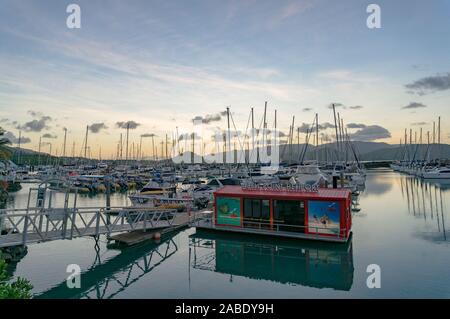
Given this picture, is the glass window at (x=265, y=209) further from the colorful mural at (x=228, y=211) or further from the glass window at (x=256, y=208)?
the colorful mural at (x=228, y=211)

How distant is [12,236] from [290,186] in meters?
20.3

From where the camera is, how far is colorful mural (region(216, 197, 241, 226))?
Result: 27475mm

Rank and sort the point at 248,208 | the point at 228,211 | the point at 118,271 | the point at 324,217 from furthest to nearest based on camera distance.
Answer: the point at 228,211 < the point at 248,208 < the point at 324,217 < the point at 118,271

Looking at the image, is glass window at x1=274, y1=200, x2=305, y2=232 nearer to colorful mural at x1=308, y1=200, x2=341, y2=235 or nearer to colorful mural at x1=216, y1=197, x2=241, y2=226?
colorful mural at x1=308, y1=200, x2=341, y2=235

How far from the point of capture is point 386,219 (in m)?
34.3

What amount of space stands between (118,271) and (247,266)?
834 cm

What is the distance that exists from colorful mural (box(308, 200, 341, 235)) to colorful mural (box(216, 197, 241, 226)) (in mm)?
6214

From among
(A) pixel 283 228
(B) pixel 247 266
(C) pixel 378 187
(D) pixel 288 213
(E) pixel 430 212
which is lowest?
(B) pixel 247 266

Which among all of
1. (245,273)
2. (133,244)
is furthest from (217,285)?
(133,244)

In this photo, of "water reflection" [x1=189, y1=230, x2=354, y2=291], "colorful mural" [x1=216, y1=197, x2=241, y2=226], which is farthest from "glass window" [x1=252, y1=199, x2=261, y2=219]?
"water reflection" [x1=189, y1=230, x2=354, y2=291]

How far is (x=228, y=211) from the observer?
2789 cm

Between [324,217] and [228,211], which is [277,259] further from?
[228,211]

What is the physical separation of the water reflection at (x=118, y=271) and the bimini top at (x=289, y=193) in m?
6.68

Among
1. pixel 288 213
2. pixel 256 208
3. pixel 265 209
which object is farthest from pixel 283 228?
pixel 256 208
